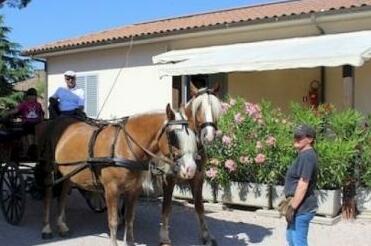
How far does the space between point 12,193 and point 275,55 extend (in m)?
5.00

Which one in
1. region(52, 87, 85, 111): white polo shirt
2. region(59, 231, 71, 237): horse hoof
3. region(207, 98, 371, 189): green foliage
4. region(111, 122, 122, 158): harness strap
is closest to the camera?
region(111, 122, 122, 158): harness strap

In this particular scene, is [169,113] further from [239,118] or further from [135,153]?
[239,118]

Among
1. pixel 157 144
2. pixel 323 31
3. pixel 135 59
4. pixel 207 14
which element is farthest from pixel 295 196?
pixel 207 14

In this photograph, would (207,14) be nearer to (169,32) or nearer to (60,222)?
(169,32)

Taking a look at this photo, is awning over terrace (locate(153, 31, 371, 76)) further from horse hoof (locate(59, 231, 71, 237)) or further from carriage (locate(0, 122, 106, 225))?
horse hoof (locate(59, 231, 71, 237))

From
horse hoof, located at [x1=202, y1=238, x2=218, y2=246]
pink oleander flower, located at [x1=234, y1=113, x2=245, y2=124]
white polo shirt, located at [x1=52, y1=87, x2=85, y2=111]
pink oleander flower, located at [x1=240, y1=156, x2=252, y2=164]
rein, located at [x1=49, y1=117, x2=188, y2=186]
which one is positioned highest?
white polo shirt, located at [x1=52, y1=87, x2=85, y2=111]

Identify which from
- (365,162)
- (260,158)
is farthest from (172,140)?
(365,162)

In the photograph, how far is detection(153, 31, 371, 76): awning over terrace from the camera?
9.42 m

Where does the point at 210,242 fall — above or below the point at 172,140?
below

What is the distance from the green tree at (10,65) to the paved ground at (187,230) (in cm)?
1818

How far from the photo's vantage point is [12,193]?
827 cm

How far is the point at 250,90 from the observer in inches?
533

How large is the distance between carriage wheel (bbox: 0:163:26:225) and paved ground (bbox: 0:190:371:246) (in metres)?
0.14

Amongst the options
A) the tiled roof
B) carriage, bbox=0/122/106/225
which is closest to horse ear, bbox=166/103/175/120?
carriage, bbox=0/122/106/225
